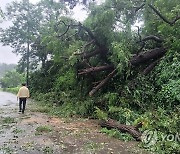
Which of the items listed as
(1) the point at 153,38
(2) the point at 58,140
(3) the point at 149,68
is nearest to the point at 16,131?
(2) the point at 58,140

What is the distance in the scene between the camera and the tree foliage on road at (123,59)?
34.4ft

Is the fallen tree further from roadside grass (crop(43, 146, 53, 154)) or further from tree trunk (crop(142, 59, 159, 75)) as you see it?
tree trunk (crop(142, 59, 159, 75))

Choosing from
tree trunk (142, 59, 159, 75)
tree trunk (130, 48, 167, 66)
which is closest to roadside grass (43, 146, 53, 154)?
tree trunk (142, 59, 159, 75)

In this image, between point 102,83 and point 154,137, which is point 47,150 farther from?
point 102,83

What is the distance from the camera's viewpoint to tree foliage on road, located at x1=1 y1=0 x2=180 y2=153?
1048 centimetres

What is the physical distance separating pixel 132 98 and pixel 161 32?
3971 millimetres

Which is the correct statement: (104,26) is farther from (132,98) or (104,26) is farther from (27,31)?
(27,31)

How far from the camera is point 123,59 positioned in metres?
11.6

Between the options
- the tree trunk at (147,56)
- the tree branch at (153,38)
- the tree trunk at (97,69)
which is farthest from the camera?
the tree trunk at (97,69)

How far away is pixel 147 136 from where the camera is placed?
25.5 ft

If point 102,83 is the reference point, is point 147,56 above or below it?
above

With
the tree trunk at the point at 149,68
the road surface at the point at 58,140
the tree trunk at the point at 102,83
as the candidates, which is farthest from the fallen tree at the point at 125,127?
the tree trunk at the point at 149,68

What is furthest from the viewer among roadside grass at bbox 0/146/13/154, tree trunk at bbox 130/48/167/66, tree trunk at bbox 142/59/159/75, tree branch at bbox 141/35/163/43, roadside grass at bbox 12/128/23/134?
tree branch at bbox 141/35/163/43

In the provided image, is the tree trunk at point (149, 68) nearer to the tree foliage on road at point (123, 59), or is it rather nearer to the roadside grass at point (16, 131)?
the tree foliage on road at point (123, 59)
